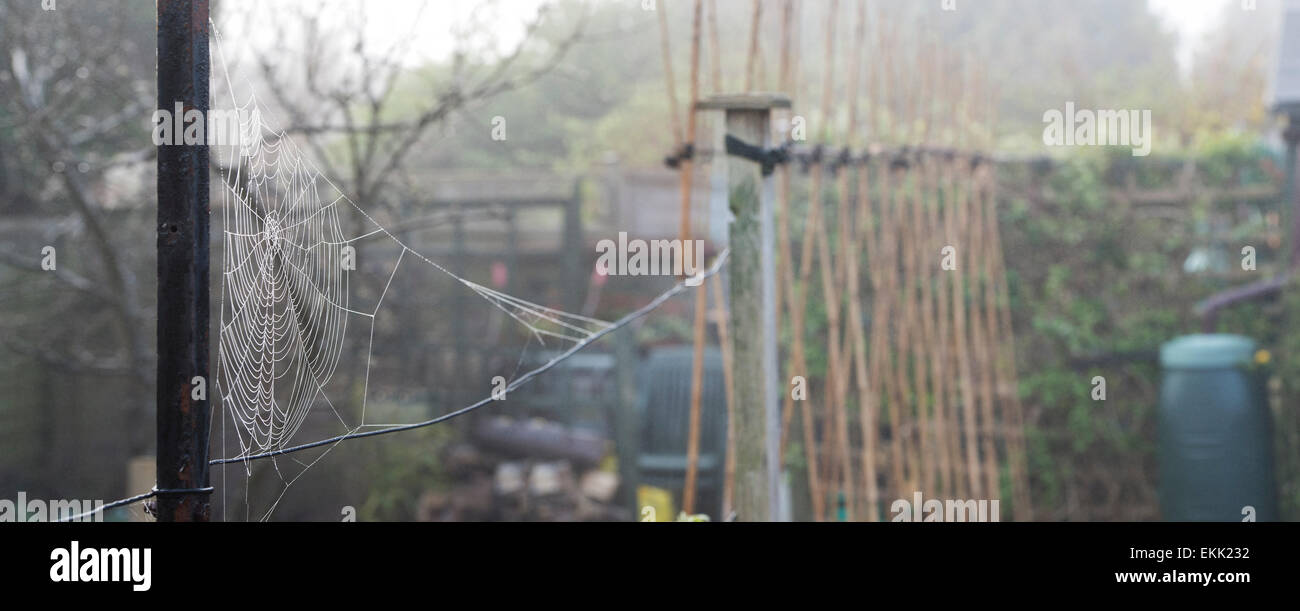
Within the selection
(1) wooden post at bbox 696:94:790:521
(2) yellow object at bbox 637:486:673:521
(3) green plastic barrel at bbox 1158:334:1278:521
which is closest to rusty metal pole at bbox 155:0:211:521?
(1) wooden post at bbox 696:94:790:521

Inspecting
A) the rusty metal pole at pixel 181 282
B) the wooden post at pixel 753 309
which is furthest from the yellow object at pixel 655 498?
the rusty metal pole at pixel 181 282

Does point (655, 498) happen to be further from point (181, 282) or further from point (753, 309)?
point (181, 282)

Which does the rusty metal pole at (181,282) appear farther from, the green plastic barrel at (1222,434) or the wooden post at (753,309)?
the green plastic barrel at (1222,434)

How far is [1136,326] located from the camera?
5.28m

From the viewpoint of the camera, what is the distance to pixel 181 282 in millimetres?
1378

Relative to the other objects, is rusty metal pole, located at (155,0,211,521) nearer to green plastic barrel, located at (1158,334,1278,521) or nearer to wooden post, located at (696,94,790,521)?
wooden post, located at (696,94,790,521)

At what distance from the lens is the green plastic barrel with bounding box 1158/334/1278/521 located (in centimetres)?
473

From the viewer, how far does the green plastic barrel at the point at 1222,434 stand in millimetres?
4734

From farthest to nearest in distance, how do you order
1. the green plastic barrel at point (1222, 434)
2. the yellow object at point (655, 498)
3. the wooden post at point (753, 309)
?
the yellow object at point (655, 498) < the green plastic barrel at point (1222, 434) < the wooden post at point (753, 309)

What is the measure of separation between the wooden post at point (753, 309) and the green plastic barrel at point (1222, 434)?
303 centimetres

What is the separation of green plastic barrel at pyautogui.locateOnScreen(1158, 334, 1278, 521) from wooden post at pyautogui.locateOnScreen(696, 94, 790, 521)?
9.94 ft

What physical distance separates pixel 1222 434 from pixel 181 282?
4748mm

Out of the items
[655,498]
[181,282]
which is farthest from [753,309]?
[655,498]
